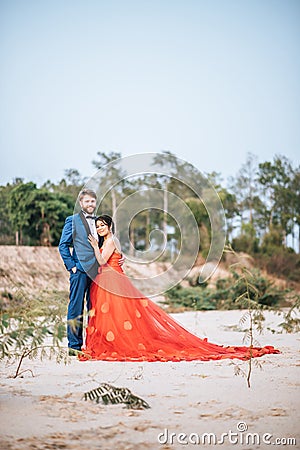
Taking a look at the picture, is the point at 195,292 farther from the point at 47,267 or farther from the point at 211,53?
the point at 211,53

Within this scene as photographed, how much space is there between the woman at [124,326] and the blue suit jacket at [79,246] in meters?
0.05

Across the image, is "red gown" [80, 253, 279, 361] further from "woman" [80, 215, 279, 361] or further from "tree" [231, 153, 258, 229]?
"tree" [231, 153, 258, 229]

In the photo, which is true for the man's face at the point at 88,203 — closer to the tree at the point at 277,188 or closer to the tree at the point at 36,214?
the tree at the point at 36,214

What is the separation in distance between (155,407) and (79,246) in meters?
1.82

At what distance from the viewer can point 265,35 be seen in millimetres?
7508

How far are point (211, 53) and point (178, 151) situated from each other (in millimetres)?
4414

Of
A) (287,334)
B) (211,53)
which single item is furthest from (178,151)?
(287,334)

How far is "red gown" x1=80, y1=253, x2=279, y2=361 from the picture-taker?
4012mm

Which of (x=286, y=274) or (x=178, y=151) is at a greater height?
(x=178, y=151)

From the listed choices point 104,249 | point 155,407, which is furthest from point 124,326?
point 155,407

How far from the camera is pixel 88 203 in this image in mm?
4223

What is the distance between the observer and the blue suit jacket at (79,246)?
13.8 feet

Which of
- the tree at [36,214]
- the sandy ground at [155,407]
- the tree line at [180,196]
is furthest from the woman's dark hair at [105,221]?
the tree at [36,214]

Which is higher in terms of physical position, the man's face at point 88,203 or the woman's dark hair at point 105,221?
the man's face at point 88,203
